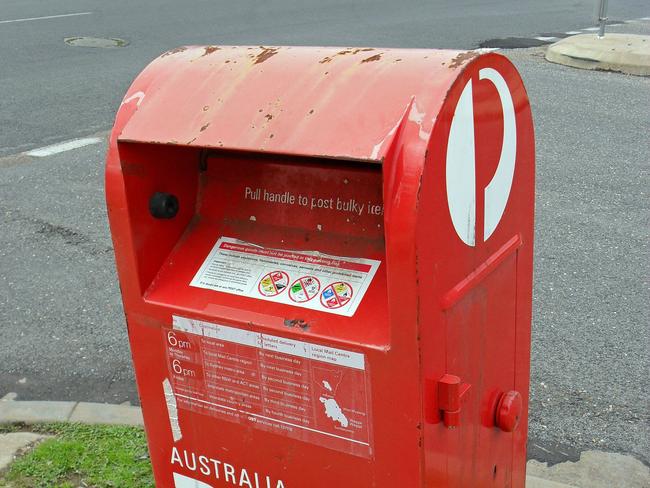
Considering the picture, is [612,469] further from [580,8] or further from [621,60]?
[580,8]

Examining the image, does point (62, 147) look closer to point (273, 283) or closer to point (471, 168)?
point (273, 283)

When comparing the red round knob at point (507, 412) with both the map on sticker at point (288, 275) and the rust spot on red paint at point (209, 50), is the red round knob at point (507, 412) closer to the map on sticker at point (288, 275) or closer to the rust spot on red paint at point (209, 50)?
the map on sticker at point (288, 275)

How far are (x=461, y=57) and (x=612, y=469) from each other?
191 cm

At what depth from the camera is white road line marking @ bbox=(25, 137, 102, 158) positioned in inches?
254

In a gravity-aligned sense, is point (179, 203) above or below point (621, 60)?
above

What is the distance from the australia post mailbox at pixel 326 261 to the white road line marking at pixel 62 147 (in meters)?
4.80

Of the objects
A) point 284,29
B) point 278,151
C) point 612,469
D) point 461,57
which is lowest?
point 612,469

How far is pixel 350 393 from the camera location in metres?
1.74

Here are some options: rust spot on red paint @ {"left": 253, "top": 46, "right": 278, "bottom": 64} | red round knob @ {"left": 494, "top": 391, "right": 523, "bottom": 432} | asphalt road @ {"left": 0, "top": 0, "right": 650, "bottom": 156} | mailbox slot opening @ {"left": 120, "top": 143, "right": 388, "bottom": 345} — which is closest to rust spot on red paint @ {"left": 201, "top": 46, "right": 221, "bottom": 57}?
rust spot on red paint @ {"left": 253, "top": 46, "right": 278, "bottom": 64}

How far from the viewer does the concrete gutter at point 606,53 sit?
8984 mm

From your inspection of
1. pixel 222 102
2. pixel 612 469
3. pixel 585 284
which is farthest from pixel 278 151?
pixel 585 284

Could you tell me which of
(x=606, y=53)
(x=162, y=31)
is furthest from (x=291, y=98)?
(x=162, y=31)

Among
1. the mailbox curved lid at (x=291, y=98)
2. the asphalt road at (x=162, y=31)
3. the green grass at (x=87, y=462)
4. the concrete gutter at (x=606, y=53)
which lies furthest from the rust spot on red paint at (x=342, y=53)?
the concrete gutter at (x=606, y=53)

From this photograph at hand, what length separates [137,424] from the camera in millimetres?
3129
